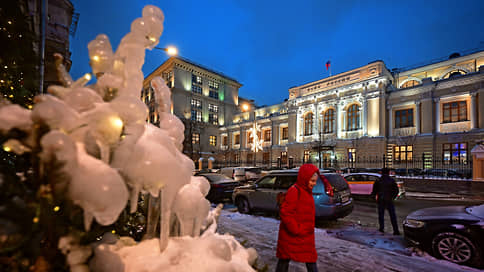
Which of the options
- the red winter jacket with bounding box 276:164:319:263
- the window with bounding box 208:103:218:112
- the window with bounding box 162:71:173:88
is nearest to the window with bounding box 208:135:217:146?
the window with bounding box 208:103:218:112

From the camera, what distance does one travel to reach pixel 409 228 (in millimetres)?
4812

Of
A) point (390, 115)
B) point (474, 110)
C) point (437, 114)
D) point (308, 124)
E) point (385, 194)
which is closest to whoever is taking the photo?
point (385, 194)

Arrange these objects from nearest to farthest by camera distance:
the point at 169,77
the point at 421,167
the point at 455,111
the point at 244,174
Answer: the point at 244,174
the point at 421,167
the point at 455,111
the point at 169,77

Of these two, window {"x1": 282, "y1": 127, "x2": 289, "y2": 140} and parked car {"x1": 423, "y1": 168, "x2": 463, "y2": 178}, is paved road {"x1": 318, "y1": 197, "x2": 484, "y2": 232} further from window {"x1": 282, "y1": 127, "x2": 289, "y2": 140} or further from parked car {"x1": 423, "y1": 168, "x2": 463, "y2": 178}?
window {"x1": 282, "y1": 127, "x2": 289, "y2": 140}

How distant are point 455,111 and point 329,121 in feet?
45.4

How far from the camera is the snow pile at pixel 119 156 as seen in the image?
3.02ft

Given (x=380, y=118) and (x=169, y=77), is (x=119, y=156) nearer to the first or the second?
(x=380, y=118)

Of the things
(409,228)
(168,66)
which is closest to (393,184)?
(409,228)

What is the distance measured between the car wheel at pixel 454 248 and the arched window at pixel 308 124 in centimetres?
3169

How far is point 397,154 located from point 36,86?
33113 millimetres

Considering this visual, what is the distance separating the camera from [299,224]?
2.83 metres

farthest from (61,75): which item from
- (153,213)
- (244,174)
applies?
(244,174)

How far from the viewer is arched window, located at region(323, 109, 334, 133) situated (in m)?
33.0

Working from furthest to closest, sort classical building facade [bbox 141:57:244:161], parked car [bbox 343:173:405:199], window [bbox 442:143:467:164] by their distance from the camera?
classical building facade [bbox 141:57:244:161] → window [bbox 442:143:467:164] → parked car [bbox 343:173:405:199]
